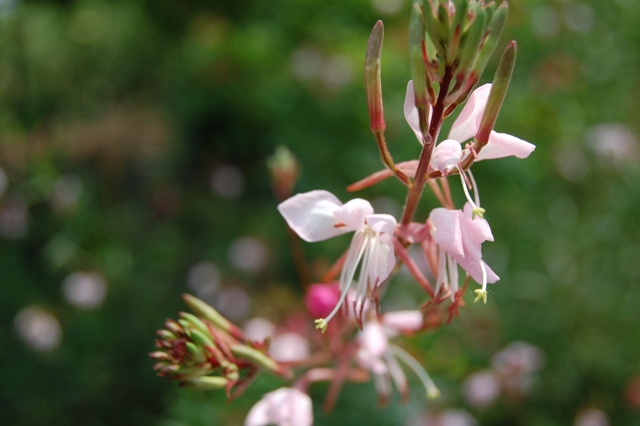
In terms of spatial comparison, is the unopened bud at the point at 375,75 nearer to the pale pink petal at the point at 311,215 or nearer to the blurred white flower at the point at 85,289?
the pale pink petal at the point at 311,215

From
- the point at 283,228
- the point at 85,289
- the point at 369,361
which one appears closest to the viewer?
the point at 369,361

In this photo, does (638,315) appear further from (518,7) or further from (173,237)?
(173,237)

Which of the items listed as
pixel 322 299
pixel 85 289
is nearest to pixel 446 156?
pixel 322 299

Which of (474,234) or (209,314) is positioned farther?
(209,314)

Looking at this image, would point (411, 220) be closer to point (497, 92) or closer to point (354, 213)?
point (354, 213)

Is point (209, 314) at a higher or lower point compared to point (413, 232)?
lower

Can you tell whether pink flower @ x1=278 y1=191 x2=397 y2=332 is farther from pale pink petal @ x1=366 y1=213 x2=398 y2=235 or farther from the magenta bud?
the magenta bud

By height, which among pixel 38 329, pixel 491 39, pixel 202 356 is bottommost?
pixel 38 329
